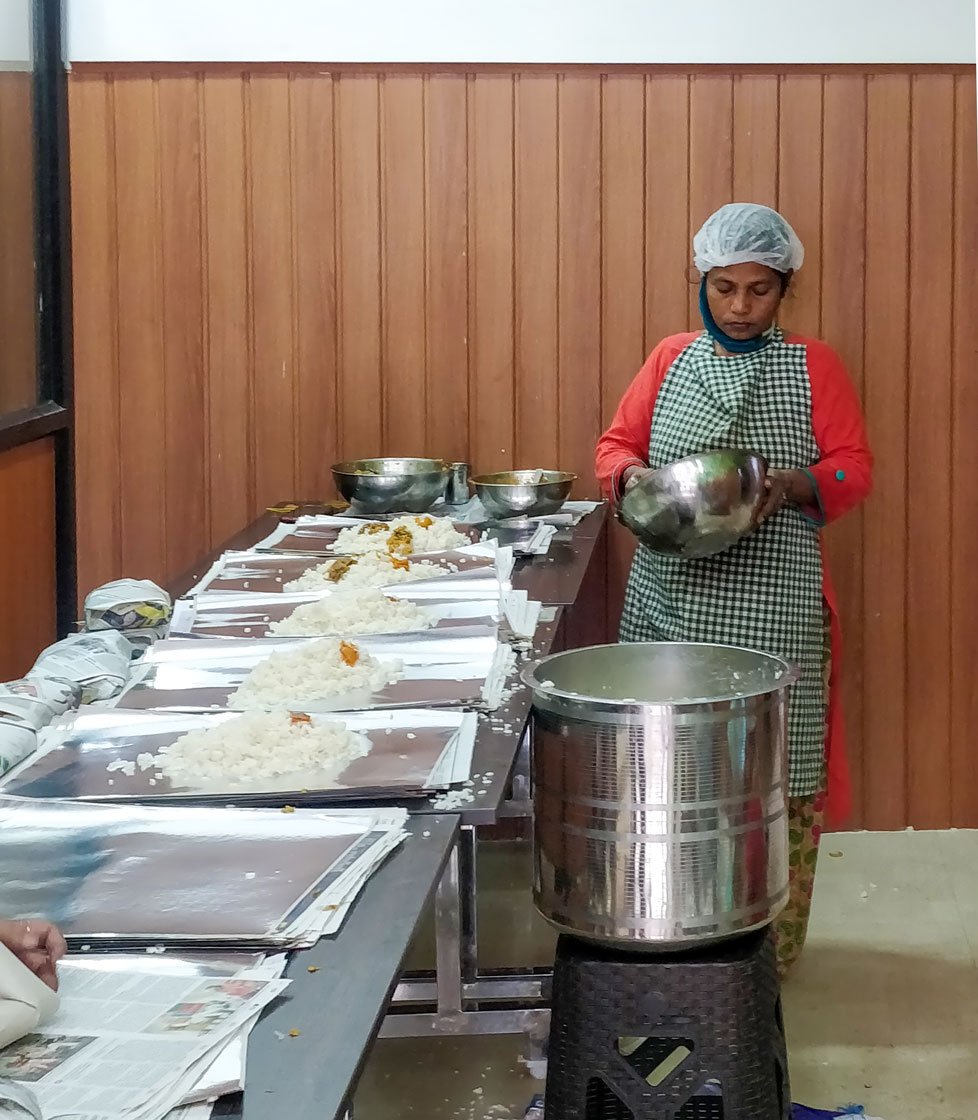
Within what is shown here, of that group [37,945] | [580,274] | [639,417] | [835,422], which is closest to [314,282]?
[580,274]

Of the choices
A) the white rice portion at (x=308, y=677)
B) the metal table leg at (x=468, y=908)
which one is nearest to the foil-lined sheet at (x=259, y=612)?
the white rice portion at (x=308, y=677)

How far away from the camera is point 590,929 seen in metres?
1.91

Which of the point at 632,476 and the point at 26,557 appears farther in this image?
the point at 26,557

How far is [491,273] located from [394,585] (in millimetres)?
1475

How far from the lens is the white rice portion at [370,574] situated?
8.96ft

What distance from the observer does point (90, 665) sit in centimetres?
211

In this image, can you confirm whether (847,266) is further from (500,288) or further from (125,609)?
(125,609)

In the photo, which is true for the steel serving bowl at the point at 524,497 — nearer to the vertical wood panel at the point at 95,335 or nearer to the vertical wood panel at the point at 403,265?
the vertical wood panel at the point at 403,265

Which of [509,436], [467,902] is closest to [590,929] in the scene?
[467,902]

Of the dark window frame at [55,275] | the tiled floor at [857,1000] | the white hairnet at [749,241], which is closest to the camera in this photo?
the tiled floor at [857,1000]

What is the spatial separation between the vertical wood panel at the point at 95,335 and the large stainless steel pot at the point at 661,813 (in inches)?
92.4

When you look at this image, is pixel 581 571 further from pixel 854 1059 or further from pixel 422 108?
pixel 422 108

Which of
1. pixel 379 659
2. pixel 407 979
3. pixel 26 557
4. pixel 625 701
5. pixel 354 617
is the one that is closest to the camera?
pixel 625 701

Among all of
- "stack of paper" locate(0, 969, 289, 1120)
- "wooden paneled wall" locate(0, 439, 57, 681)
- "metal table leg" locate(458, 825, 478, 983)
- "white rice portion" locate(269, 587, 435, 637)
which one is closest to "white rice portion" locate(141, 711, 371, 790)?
"stack of paper" locate(0, 969, 289, 1120)
